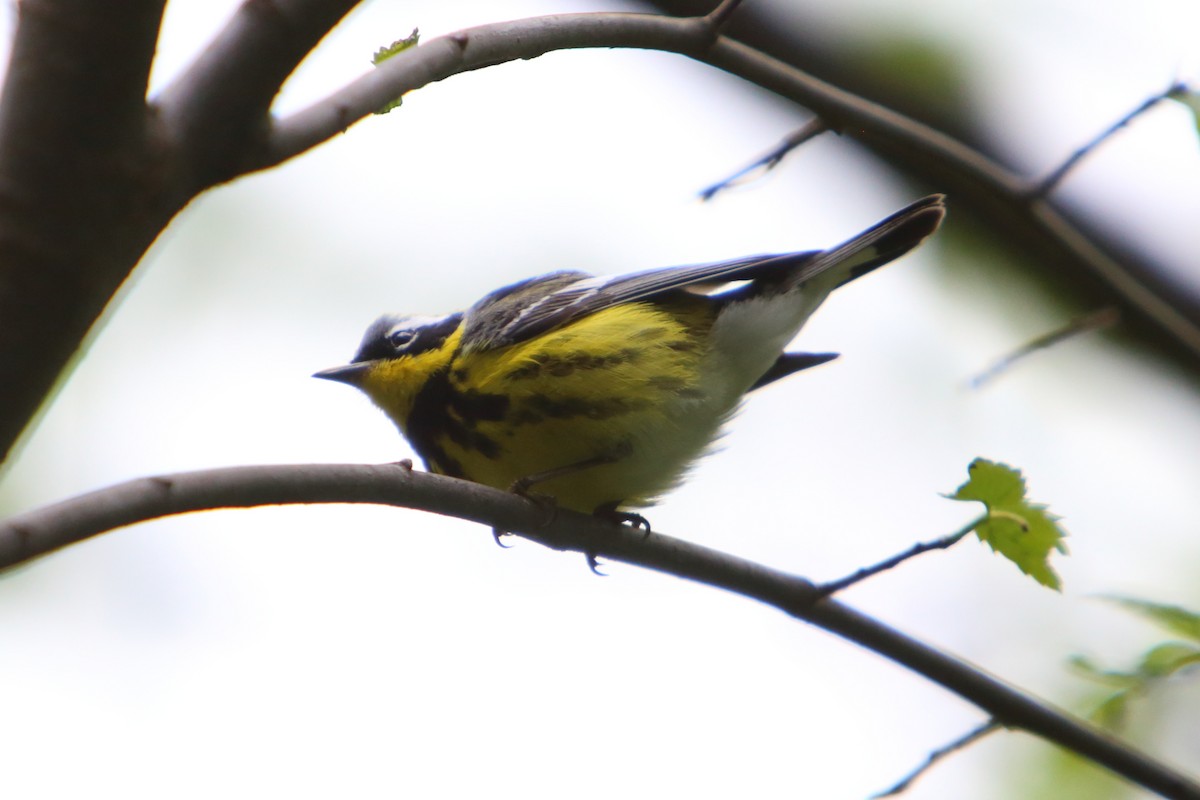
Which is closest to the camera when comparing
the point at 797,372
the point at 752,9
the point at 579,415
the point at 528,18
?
the point at 528,18

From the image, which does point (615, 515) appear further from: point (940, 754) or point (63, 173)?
point (63, 173)

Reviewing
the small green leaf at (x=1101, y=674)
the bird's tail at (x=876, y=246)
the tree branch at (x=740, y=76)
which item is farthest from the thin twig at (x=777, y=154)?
the small green leaf at (x=1101, y=674)

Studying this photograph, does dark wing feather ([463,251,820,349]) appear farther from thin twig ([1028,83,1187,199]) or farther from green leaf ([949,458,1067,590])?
green leaf ([949,458,1067,590])

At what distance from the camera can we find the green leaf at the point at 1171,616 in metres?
2.45

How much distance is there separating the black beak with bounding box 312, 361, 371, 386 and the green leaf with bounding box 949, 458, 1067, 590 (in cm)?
213

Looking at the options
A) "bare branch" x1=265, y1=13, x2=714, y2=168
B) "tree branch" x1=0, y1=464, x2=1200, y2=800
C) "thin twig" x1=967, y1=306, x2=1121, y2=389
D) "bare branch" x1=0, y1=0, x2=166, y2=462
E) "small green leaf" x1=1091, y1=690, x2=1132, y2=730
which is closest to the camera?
"bare branch" x1=0, y1=0, x2=166, y2=462

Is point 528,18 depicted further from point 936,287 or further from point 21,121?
point 936,287

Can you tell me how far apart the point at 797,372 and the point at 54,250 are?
2.60m

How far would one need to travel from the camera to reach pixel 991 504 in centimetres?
228

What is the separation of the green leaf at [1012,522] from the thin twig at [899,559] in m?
0.04

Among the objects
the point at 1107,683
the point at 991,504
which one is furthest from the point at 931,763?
the point at 991,504

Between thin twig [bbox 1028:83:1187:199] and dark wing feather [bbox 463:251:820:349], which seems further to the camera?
dark wing feather [bbox 463:251:820:349]

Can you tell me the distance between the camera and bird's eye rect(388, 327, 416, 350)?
12.9 feet

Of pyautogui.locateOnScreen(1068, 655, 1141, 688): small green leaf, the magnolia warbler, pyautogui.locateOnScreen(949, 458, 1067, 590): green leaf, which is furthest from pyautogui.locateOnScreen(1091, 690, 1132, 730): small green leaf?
the magnolia warbler
